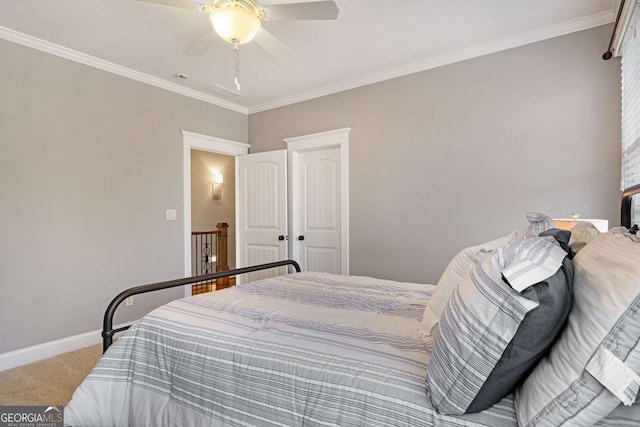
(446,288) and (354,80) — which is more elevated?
(354,80)

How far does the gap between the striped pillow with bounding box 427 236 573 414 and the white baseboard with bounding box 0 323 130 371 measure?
339 cm

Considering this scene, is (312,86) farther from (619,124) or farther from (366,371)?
(366,371)

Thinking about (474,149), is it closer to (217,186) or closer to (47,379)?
(47,379)

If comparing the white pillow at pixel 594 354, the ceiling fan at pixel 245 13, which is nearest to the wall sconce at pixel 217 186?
the ceiling fan at pixel 245 13

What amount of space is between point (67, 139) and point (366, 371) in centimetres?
341

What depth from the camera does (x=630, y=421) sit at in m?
0.76

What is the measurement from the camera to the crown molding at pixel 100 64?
279 cm

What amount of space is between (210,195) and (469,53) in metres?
5.47

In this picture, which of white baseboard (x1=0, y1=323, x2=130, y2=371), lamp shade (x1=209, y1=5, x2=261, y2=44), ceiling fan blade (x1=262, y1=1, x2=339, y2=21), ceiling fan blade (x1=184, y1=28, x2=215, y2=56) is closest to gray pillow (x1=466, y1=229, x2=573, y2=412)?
ceiling fan blade (x1=262, y1=1, x2=339, y2=21)

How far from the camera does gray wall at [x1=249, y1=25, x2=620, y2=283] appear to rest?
2641 mm

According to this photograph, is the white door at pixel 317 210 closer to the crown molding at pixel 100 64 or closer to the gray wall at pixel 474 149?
the gray wall at pixel 474 149

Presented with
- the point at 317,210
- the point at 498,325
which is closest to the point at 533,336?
the point at 498,325

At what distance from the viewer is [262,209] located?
14.9 ft

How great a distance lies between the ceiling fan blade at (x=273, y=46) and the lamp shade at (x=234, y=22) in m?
0.19
